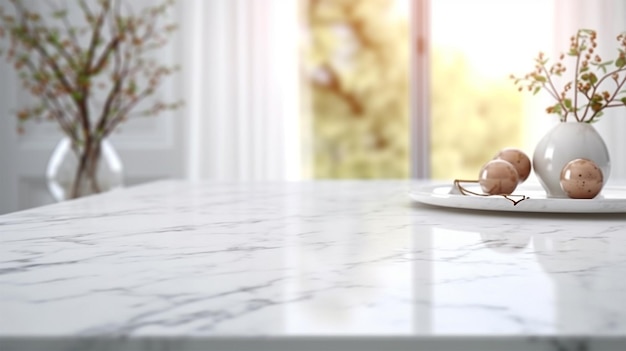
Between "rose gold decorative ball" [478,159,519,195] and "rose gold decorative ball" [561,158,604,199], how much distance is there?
2.9 inches

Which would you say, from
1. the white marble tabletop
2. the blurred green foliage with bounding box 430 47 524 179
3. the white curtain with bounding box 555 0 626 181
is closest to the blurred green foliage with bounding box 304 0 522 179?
the blurred green foliage with bounding box 430 47 524 179

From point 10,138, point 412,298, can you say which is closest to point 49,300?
point 412,298

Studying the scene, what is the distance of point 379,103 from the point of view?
7.10m

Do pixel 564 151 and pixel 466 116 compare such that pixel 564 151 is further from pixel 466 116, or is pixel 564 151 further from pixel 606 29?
pixel 466 116

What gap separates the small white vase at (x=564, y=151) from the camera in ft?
3.72

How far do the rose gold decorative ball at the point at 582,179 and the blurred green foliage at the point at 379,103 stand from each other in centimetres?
586

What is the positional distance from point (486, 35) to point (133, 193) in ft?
16.9

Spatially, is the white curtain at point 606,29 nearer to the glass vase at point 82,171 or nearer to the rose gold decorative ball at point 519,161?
the glass vase at point 82,171

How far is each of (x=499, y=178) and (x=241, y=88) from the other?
2.50 meters

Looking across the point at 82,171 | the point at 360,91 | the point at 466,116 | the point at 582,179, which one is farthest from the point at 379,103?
the point at 582,179

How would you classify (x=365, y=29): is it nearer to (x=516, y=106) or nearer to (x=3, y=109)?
(x=516, y=106)

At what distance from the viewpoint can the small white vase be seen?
1135mm

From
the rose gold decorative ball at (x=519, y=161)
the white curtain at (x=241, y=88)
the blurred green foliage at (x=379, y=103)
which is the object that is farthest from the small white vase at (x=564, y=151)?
the blurred green foliage at (x=379, y=103)

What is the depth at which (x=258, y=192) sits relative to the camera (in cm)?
146
